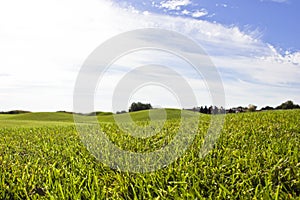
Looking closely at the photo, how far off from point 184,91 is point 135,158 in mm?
1261

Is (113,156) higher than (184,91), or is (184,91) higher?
(184,91)

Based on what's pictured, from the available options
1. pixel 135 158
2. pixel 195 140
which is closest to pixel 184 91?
pixel 195 140

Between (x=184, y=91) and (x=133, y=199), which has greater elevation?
(x=184, y=91)

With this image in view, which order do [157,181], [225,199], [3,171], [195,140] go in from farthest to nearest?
[195,140], [3,171], [157,181], [225,199]

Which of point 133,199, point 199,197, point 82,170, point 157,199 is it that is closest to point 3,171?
point 82,170

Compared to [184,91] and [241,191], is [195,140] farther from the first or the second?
[241,191]

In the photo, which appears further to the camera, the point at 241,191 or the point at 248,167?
the point at 248,167

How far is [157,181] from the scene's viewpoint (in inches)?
146

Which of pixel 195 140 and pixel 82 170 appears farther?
pixel 195 140

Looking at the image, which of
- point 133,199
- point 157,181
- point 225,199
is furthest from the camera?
point 157,181

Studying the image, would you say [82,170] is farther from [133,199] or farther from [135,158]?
[133,199]

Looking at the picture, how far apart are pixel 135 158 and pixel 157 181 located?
1222 mm

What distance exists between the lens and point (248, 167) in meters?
3.84

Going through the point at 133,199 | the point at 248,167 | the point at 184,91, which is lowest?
the point at 133,199
